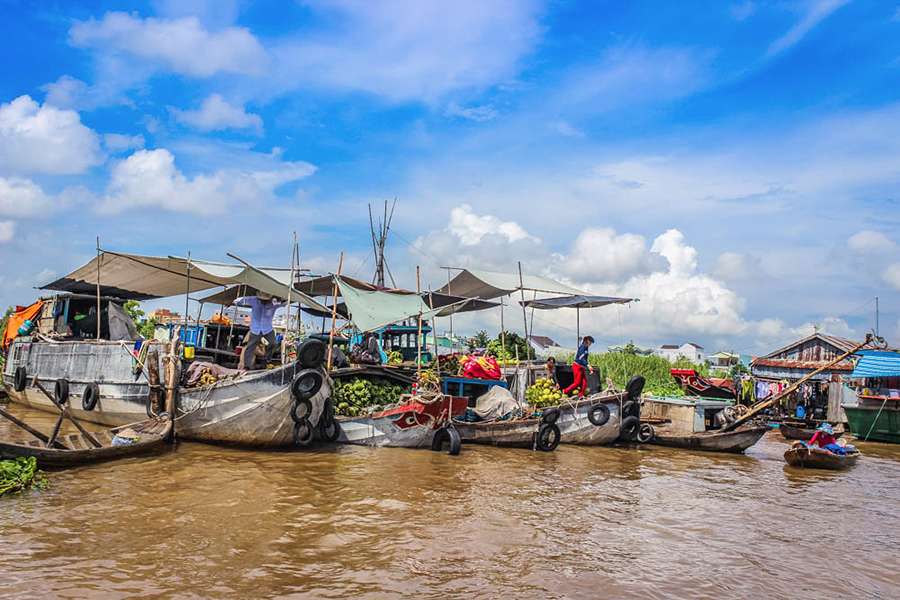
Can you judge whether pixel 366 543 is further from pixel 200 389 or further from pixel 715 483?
pixel 715 483

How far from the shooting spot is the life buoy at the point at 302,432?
10078mm

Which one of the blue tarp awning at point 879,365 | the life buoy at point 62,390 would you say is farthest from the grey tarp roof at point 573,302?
the life buoy at point 62,390

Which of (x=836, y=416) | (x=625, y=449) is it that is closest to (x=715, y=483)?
(x=625, y=449)

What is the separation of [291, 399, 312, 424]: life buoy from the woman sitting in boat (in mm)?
9712

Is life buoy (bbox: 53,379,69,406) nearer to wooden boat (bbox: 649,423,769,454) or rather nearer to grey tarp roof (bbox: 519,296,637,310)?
grey tarp roof (bbox: 519,296,637,310)

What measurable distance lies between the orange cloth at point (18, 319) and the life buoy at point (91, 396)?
443 cm

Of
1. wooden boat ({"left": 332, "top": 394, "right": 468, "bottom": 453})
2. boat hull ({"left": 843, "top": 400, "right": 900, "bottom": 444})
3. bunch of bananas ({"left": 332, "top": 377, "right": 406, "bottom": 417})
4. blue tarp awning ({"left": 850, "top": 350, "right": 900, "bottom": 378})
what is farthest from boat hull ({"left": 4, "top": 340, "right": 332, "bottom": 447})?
blue tarp awning ({"left": 850, "top": 350, "right": 900, "bottom": 378})

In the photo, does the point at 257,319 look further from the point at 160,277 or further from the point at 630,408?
the point at 630,408

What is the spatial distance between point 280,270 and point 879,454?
50.7 ft

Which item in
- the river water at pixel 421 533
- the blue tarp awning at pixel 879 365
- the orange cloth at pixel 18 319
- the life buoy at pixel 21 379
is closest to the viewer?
the river water at pixel 421 533

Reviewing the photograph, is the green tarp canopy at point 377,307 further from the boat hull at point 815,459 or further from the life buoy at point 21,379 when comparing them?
the life buoy at point 21,379

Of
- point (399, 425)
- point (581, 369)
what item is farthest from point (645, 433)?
point (399, 425)

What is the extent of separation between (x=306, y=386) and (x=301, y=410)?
1.50 ft

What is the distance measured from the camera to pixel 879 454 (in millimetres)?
15805
